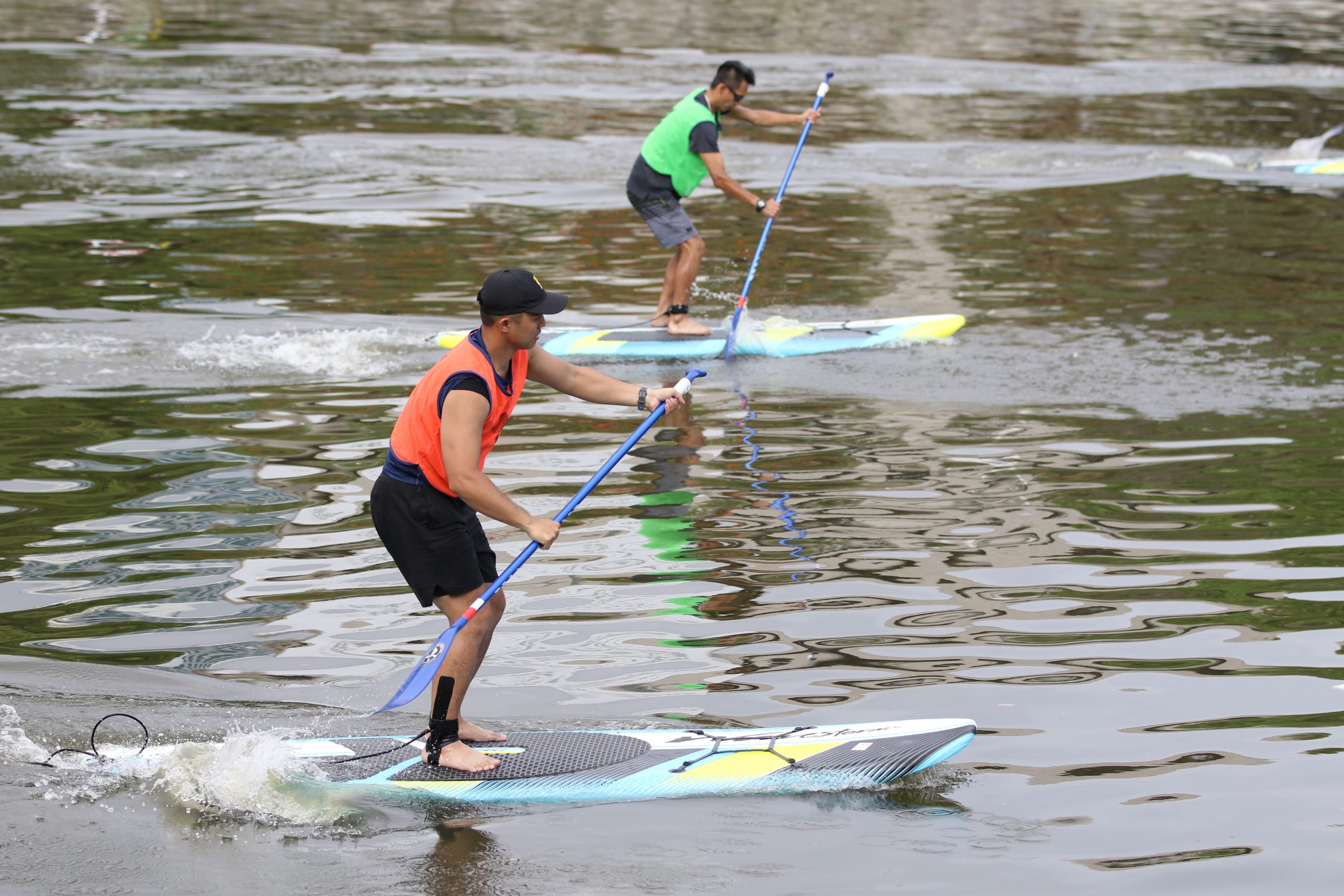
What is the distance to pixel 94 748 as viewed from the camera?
5160mm

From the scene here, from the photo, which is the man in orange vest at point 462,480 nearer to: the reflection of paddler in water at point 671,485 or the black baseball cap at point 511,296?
the black baseball cap at point 511,296

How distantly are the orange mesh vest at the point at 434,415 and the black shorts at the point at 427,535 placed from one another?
7 centimetres

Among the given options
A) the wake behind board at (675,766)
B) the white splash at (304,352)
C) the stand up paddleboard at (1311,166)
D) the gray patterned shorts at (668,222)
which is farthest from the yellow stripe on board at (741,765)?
the stand up paddleboard at (1311,166)

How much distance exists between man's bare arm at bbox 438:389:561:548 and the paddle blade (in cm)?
52

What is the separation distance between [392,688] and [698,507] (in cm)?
262

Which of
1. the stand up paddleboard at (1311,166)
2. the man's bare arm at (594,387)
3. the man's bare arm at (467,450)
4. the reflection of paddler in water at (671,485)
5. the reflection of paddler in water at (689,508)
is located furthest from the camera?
the stand up paddleboard at (1311,166)

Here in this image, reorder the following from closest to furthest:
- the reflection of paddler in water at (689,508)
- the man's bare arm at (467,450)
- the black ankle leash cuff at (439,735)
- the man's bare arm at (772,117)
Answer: the man's bare arm at (467,450) → the black ankle leash cuff at (439,735) → the reflection of paddler in water at (689,508) → the man's bare arm at (772,117)

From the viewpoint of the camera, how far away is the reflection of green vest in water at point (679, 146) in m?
11.4

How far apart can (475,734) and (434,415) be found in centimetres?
132

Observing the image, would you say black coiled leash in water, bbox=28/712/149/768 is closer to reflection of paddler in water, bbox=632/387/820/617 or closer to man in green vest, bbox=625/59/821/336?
reflection of paddler in water, bbox=632/387/820/617

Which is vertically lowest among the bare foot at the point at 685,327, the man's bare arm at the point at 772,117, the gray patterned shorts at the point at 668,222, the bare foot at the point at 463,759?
the bare foot at the point at 463,759

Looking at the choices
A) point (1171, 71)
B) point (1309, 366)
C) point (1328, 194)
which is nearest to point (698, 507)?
point (1309, 366)

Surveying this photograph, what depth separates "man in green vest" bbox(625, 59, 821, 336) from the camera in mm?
11406

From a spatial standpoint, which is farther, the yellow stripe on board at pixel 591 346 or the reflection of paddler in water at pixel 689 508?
the yellow stripe on board at pixel 591 346
